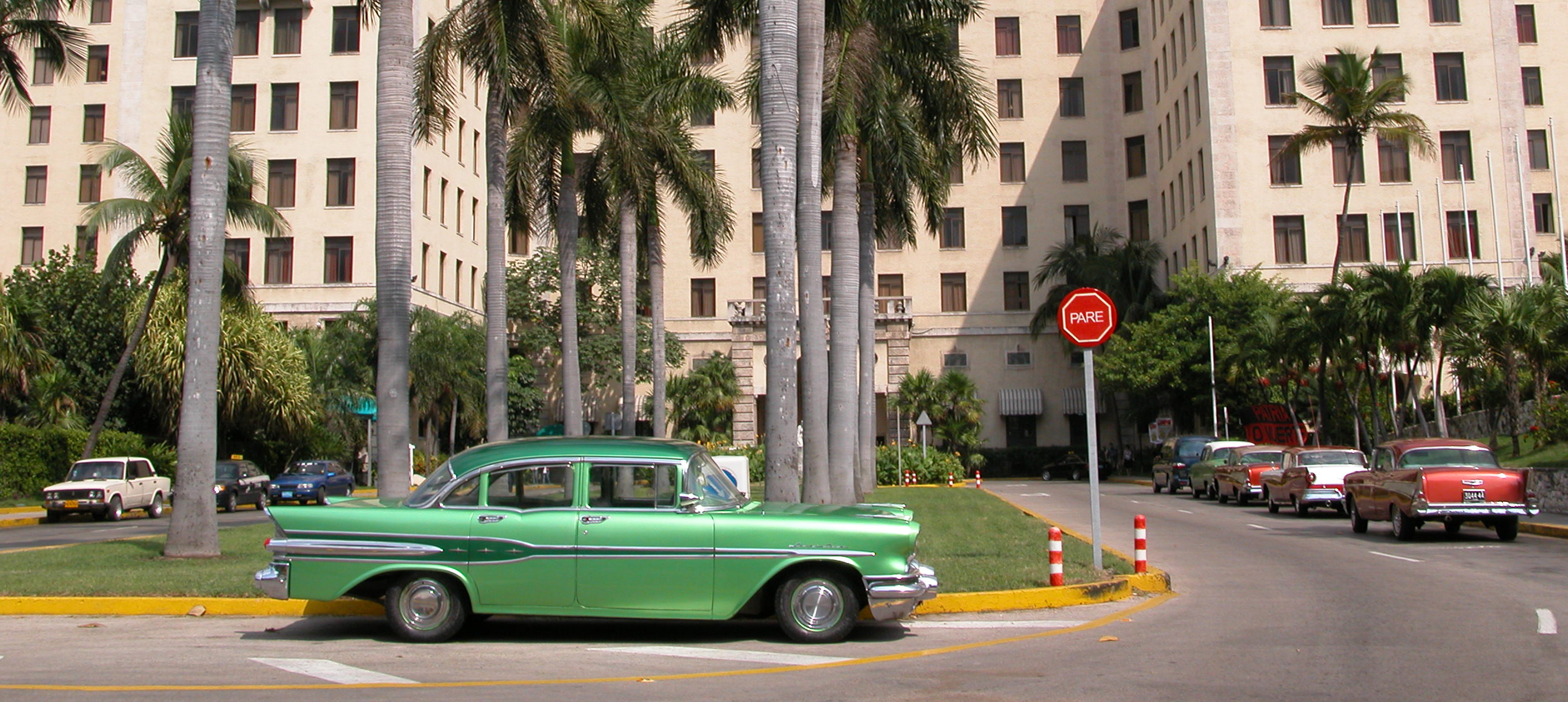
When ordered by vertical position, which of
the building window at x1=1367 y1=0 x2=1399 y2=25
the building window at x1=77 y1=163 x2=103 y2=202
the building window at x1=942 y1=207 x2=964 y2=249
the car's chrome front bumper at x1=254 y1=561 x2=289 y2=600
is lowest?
the car's chrome front bumper at x1=254 y1=561 x2=289 y2=600

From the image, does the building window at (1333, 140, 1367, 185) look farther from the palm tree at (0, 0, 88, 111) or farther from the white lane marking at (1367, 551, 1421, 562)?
the palm tree at (0, 0, 88, 111)

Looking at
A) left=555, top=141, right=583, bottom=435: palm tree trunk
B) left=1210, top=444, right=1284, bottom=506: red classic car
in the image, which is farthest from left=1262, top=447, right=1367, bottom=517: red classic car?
left=555, top=141, right=583, bottom=435: palm tree trunk

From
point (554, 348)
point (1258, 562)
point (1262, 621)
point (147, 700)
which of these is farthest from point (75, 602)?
point (554, 348)

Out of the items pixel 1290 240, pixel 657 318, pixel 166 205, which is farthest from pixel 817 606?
pixel 1290 240

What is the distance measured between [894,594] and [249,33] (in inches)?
1934

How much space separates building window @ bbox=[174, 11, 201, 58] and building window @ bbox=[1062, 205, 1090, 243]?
38.6 metres

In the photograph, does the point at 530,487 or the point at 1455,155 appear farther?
the point at 1455,155

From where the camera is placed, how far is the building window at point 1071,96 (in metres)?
60.9

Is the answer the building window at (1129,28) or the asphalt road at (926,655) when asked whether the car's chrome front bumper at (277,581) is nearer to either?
the asphalt road at (926,655)

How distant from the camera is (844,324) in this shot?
22.3 meters

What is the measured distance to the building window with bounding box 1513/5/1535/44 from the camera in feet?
172

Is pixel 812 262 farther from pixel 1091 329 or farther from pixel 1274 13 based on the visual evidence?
pixel 1274 13

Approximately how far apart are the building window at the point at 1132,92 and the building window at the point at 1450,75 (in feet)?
43.7

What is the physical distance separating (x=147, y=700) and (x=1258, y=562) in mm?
13590
